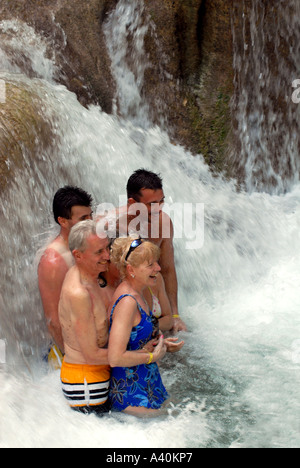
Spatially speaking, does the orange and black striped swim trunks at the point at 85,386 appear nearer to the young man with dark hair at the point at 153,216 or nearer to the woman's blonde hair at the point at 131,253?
the woman's blonde hair at the point at 131,253

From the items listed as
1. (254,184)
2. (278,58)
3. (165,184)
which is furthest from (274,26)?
(165,184)

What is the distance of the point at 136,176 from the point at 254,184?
10.5 ft

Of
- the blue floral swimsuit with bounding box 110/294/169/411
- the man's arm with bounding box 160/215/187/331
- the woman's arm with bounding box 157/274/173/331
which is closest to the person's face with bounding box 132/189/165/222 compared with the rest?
the man's arm with bounding box 160/215/187/331

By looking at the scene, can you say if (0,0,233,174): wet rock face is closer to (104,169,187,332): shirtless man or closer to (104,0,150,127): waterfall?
(104,0,150,127): waterfall

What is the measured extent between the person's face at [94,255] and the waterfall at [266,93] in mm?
3995

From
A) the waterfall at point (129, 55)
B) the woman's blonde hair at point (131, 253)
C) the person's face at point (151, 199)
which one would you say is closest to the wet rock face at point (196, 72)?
the waterfall at point (129, 55)

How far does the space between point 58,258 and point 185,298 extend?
66.5 inches

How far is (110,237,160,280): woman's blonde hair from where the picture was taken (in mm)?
3078

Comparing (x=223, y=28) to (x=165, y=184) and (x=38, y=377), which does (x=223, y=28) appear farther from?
(x=38, y=377)

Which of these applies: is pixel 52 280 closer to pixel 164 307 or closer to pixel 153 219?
pixel 164 307

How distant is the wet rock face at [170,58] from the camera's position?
5.96 metres

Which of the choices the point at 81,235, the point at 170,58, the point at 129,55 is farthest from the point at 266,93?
the point at 81,235

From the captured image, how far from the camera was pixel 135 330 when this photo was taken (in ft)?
10.1
